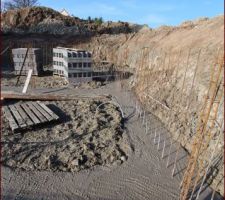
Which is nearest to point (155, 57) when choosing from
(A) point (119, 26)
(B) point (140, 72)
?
(B) point (140, 72)

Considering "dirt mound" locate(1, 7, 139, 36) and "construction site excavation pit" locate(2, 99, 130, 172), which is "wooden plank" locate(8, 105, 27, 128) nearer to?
"construction site excavation pit" locate(2, 99, 130, 172)

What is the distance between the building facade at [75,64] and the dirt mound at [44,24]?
10.6 metres

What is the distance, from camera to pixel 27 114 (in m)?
9.20

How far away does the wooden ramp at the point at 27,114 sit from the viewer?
27.2 feet

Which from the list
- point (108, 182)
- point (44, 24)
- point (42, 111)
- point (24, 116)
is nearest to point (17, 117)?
point (24, 116)

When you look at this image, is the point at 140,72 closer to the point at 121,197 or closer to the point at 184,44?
the point at 184,44

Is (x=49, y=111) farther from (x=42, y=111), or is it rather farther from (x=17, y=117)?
(x=17, y=117)

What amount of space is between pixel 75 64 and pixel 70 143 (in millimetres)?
6740

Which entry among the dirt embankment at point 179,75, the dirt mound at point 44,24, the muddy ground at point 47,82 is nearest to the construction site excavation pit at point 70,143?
the dirt embankment at point 179,75

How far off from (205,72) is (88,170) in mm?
5162

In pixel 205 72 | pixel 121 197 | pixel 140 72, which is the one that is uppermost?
pixel 205 72

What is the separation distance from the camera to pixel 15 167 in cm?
637

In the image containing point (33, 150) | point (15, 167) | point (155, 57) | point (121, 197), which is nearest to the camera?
point (121, 197)

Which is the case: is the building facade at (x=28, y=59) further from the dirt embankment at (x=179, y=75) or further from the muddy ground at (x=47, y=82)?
the dirt embankment at (x=179, y=75)
